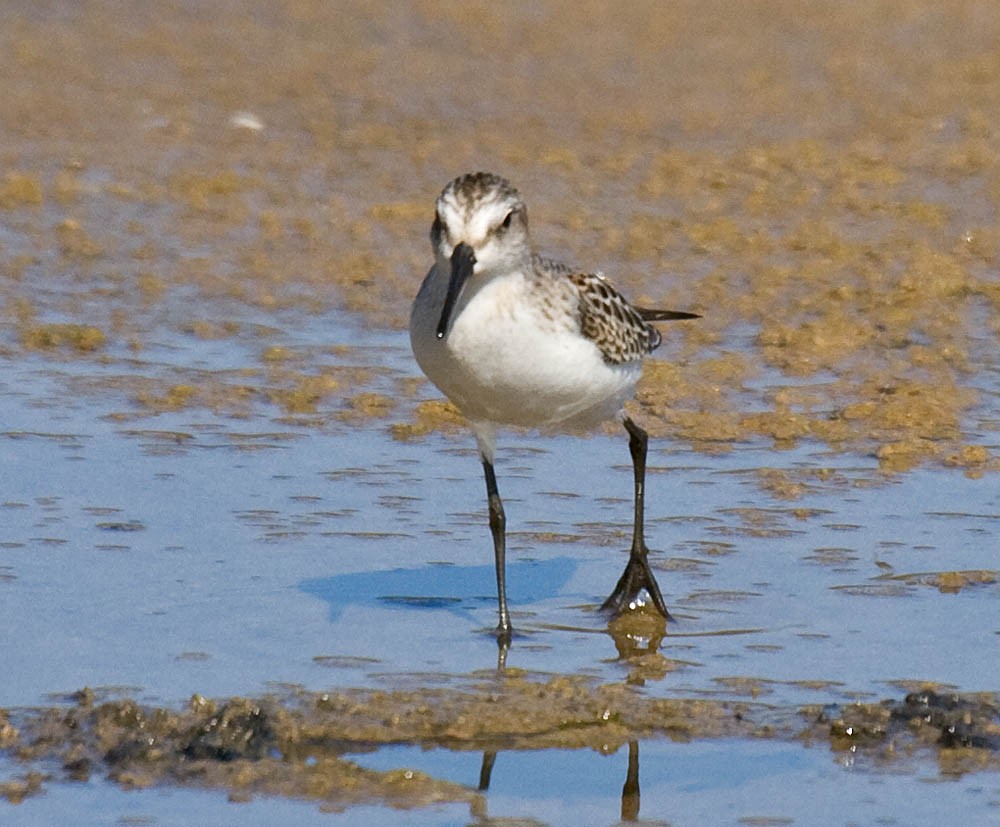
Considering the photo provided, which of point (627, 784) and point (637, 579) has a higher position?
point (637, 579)

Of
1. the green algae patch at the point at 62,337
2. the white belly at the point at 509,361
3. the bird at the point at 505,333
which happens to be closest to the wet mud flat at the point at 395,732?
the bird at the point at 505,333

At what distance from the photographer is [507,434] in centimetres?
831

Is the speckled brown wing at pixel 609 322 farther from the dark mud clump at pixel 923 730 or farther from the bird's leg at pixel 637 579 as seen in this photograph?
the dark mud clump at pixel 923 730

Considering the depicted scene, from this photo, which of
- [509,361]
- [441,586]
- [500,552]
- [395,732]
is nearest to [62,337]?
[441,586]

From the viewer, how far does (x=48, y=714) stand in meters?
5.46

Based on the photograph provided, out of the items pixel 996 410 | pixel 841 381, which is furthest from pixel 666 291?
pixel 996 410

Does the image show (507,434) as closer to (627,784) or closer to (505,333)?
(505,333)

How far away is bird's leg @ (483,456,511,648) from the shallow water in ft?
0.30

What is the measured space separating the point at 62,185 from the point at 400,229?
208 cm

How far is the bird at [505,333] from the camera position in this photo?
5941 millimetres

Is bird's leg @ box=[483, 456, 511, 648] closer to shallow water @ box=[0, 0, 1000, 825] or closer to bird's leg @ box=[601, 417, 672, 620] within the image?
shallow water @ box=[0, 0, 1000, 825]

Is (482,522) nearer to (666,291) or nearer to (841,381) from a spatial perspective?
(841,381)

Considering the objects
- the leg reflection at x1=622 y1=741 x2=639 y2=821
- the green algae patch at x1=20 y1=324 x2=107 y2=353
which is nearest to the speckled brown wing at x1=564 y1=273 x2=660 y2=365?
the leg reflection at x1=622 y1=741 x2=639 y2=821

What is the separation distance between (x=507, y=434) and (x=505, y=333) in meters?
2.33
